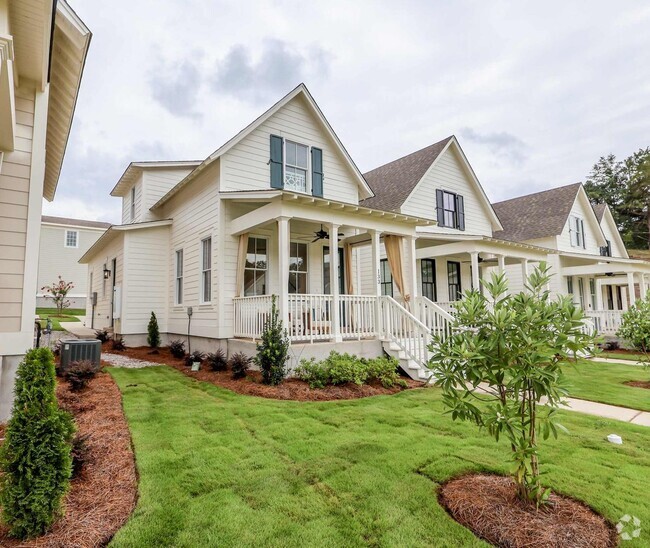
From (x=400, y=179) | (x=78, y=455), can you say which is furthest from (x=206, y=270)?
(x=400, y=179)

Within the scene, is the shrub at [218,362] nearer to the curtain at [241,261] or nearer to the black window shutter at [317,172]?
the curtain at [241,261]

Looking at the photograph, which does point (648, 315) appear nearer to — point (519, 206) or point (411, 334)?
point (411, 334)

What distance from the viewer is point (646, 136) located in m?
40.2

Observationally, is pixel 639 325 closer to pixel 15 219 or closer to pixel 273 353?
pixel 273 353

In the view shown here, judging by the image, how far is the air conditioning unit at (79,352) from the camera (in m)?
7.42

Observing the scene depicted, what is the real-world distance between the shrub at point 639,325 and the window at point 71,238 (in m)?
33.5

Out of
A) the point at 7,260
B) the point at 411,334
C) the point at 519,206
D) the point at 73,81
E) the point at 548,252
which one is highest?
the point at 519,206

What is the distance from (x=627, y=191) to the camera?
137ft

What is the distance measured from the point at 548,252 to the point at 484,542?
14.8m

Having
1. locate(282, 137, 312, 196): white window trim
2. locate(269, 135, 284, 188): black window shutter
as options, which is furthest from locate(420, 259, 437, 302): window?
locate(269, 135, 284, 188): black window shutter

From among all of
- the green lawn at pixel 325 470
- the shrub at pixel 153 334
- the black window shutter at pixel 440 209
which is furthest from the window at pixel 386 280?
the green lawn at pixel 325 470

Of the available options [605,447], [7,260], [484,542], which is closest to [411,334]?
[605,447]

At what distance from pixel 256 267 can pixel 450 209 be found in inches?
358

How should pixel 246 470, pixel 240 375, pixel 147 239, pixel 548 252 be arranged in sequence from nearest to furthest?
pixel 246 470 → pixel 240 375 → pixel 147 239 → pixel 548 252
